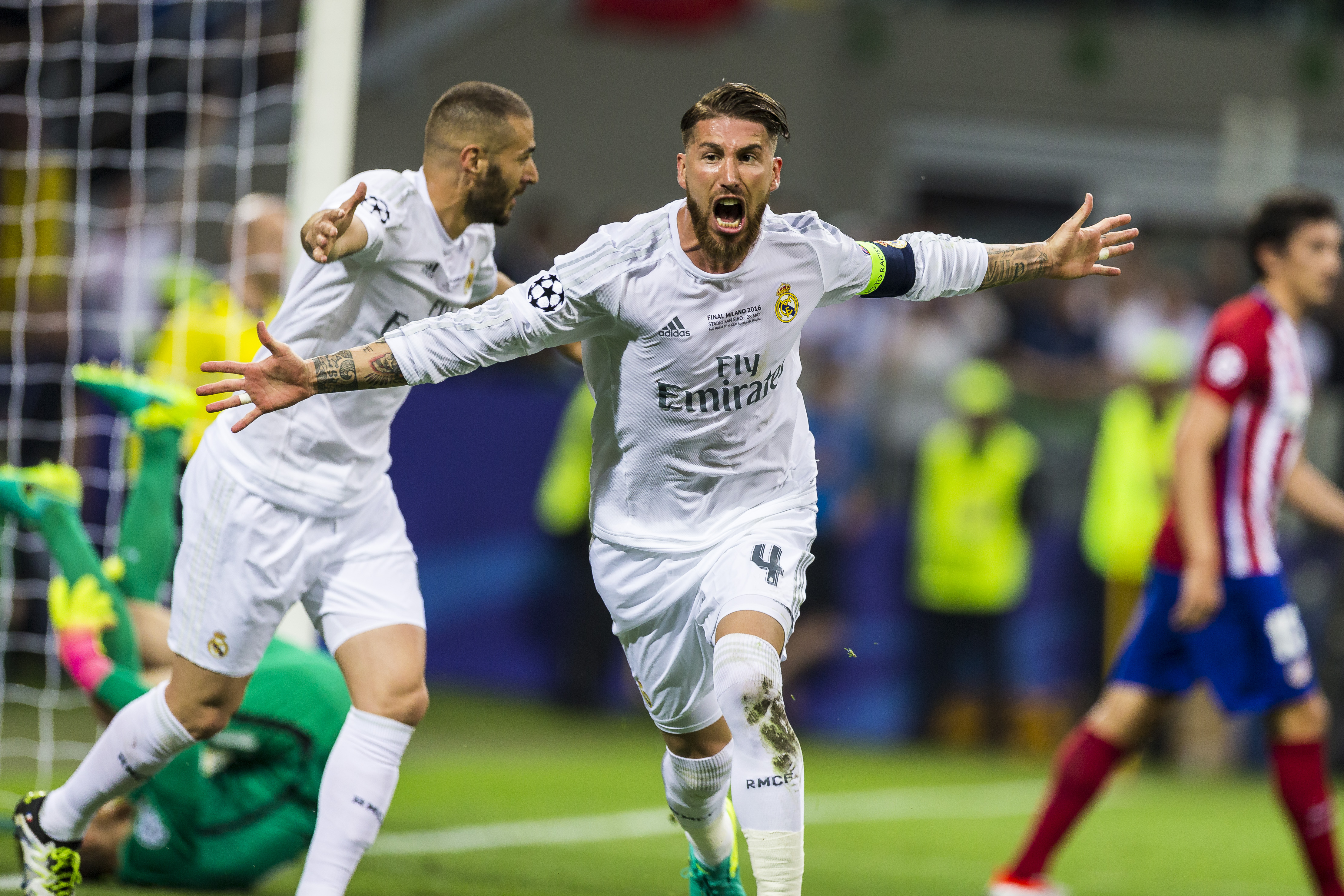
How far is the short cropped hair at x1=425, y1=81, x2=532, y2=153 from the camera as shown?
4.80 meters

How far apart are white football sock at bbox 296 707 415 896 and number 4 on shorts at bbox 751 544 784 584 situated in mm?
1075

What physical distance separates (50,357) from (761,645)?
24.0 feet

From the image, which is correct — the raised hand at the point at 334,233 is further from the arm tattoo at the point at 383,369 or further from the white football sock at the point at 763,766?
the white football sock at the point at 763,766

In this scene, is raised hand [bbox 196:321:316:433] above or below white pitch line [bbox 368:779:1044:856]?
above

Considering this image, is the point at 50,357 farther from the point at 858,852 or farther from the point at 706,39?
the point at 706,39

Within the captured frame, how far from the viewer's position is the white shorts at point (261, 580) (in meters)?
4.79

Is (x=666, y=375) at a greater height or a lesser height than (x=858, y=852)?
greater

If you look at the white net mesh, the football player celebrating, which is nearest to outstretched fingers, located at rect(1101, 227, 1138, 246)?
the football player celebrating

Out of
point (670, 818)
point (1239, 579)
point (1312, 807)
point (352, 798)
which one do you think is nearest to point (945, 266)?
point (670, 818)

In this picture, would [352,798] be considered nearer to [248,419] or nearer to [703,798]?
[703,798]

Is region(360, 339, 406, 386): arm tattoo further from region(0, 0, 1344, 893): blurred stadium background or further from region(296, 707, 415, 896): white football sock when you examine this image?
region(0, 0, 1344, 893): blurred stadium background

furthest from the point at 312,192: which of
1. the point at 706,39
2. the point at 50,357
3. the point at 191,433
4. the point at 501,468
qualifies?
the point at 706,39

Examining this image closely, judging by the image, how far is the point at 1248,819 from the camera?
31.7 feet

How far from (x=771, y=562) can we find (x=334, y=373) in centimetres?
123
